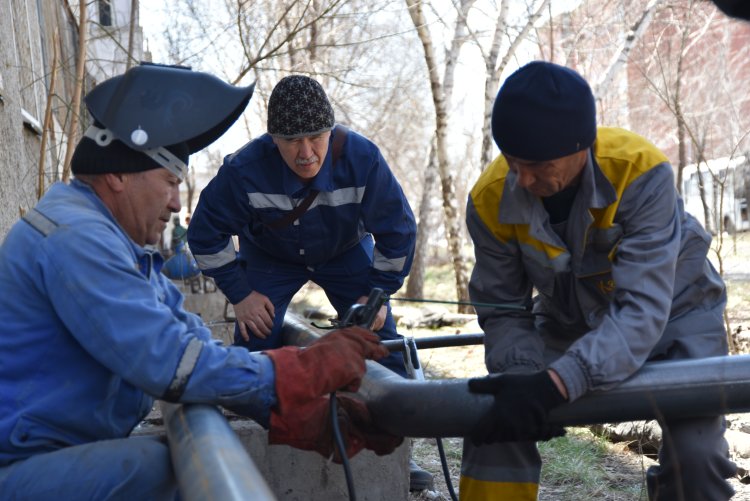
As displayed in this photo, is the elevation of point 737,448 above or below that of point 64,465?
below

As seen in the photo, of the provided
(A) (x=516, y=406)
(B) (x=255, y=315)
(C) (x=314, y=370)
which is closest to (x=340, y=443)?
(C) (x=314, y=370)

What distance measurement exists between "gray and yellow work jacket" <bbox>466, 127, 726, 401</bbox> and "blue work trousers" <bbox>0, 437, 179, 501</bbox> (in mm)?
1171

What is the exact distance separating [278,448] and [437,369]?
17.5 feet

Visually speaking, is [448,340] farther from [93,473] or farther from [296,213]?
A: [93,473]

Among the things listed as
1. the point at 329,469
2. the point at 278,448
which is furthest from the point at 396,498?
the point at 278,448

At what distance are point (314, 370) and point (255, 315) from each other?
235 centimetres

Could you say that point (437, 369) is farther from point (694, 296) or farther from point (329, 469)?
point (694, 296)

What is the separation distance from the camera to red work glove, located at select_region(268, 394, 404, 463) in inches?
102

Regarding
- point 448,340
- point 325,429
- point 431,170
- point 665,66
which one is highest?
point 665,66

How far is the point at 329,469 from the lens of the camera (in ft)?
13.7

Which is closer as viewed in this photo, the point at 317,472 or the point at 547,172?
the point at 547,172

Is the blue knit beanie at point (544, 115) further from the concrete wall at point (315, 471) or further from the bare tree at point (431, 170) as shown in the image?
the bare tree at point (431, 170)

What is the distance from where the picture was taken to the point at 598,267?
3.17 m

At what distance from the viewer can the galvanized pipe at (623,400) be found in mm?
2631
